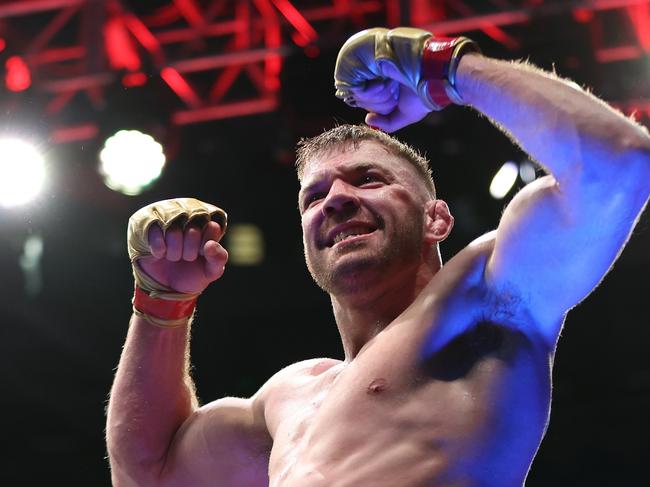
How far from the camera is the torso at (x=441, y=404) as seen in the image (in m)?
1.53

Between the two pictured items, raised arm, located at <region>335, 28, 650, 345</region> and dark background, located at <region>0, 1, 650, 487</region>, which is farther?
dark background, located at <region>0, 1, 650, 487</region>

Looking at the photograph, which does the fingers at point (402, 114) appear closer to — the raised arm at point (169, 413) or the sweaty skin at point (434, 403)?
the sweaty skin at point (434, 403)

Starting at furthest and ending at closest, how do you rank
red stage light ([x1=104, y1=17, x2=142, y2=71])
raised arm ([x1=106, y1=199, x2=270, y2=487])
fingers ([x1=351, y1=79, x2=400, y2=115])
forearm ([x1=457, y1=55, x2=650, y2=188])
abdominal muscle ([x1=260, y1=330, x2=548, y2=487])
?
red stage light ([x1=104, y1=17, x2=142, y2=71]) < raised arm ([x1=106, y1=199, x2=270, y2=487]) < fingers ([x1=351, y1=79, x2=400, y2=115]) < abdominal muscle ([x1=260, y1=330, x2=548, y2=487]) < forearm ([x1=457, y1=55, x2=650, y2=188])

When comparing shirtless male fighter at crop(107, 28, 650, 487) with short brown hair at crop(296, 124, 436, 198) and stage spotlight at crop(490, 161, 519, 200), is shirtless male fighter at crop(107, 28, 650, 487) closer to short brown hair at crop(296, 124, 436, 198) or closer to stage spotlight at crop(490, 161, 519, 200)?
short brown hair at crop(296, 124, 436, 198)

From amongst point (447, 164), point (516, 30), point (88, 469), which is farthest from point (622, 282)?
point (88, 469)

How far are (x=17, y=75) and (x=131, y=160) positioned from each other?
2.08 ft

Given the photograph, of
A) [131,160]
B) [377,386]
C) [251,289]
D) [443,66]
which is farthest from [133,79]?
[377,386]

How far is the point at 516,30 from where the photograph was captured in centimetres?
355

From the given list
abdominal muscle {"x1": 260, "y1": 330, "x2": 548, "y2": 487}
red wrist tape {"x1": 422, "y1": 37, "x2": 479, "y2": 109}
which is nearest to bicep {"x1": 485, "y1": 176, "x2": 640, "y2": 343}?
abdominal muscle {"x1": 260, "y1": 330, "x2": 548, "y2": 487}

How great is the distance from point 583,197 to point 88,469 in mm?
4680

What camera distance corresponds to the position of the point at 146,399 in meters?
2.11

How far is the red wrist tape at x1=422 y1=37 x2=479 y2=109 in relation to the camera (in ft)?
5.43

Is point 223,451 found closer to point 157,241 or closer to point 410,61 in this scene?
point 157,241

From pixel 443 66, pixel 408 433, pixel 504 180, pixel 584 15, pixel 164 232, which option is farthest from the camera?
pixel 504 180
